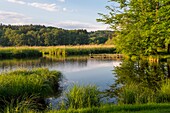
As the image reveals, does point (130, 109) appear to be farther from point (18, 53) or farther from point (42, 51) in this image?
point (42, 51)

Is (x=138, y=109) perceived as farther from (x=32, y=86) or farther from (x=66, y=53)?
(x=66, y=53)

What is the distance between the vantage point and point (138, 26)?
105 feet

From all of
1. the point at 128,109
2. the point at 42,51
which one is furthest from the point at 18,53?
the point at 128,109

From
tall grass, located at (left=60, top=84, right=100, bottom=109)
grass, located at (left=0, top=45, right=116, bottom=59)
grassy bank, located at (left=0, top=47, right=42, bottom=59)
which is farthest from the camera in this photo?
grass, located at (left=0, top=45, right=116, bottom=59)

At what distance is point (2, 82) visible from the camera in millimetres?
13180

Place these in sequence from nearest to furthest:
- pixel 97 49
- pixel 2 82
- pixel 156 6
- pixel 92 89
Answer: pixel 92 89, pixel 2 82, pixel 156 6, pixel 97 49

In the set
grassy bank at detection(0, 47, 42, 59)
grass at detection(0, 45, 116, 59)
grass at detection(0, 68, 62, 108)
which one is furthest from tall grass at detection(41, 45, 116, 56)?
grass at detection(0, 68, 62, 108)

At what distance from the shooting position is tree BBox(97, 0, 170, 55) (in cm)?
3034

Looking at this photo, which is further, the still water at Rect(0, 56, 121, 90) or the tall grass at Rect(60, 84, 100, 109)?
the still water at Rect(0, 56, 121, 90)

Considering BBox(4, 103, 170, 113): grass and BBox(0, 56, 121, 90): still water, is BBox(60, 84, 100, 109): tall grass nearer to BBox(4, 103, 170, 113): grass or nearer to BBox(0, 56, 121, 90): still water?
BBox(4, 103, 170, 113): grass

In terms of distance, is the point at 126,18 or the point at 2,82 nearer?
the point at 2,82

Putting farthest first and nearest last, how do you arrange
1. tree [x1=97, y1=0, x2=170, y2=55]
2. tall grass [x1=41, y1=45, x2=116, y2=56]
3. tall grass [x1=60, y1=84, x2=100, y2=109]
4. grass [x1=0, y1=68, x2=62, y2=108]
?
tall grass [x1=41, y1=45, x2=116, y2=56], tree [x1=97, y1=0, x2=170, y2=55], grass [x1=0, y1=68, x2=62, y2=108], tall grass [x1=60, y1=84, x2=100, y2=109]

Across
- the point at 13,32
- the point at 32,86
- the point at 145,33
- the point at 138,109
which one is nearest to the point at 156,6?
the point at 145,33

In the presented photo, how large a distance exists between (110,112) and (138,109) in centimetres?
112
